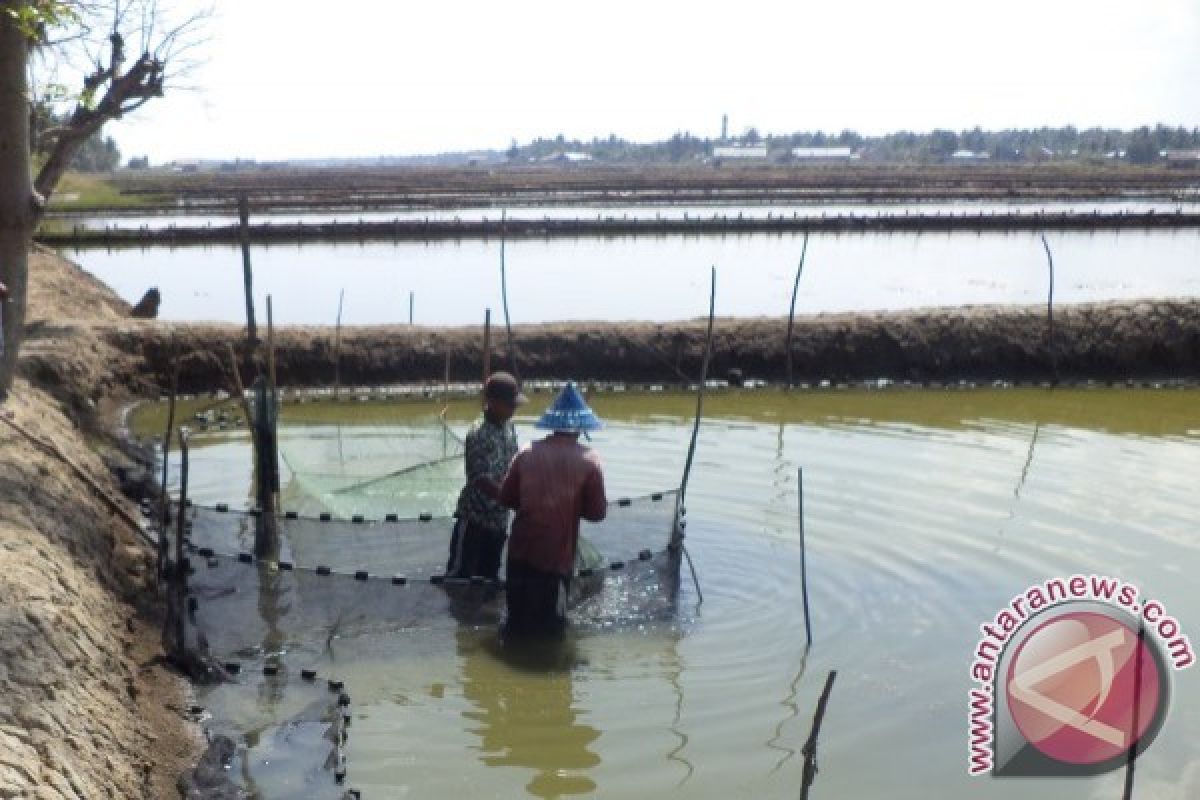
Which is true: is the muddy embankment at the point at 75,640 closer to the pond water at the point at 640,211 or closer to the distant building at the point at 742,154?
the pond water at the point at 640,211

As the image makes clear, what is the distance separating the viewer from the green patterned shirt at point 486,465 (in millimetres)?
6152

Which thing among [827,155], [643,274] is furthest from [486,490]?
[827,155]

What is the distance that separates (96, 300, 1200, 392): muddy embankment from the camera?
14039 millimetres

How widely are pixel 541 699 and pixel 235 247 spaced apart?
86.5 ft

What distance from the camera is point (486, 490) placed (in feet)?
19.8

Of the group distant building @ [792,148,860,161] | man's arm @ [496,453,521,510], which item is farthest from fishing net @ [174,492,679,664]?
distant building @ [792,148,860,161]

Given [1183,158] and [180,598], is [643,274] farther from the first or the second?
[1183,158]

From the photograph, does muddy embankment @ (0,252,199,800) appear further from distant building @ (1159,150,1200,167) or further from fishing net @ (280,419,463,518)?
distant building @ (1159,150,1200,167)

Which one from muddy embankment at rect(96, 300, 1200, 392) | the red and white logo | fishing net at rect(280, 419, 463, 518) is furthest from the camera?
muddy embankment at rect(96, 300, 1200, 392)

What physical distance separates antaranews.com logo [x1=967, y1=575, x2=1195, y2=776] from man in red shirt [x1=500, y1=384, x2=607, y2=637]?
6.41 ft

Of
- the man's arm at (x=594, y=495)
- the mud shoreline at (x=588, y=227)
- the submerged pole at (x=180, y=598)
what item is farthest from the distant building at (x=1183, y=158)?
the submerged pole at (x=180, y=598)

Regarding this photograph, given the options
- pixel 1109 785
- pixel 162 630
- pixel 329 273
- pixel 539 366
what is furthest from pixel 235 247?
pixel 1109 785

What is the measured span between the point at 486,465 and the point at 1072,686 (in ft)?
10.3

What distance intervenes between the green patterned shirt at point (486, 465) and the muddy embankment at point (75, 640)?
165 centimetres
